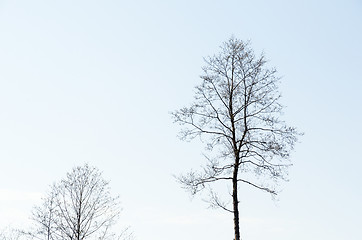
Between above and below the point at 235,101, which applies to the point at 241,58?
above

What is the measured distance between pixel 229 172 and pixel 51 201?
15.2 meters

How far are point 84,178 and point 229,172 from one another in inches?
520

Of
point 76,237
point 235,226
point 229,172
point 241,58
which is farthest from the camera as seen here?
point 76,237

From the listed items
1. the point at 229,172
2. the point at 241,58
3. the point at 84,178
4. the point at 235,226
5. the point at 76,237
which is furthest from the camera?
the point at 84,178

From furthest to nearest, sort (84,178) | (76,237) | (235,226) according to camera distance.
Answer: (84,178) < (76,237) < (235,226)

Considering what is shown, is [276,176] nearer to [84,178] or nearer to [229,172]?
[229,172]

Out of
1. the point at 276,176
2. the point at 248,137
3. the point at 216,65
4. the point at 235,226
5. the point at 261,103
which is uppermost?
the point at 216,65

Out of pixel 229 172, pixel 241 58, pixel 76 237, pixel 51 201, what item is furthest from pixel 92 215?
pixel 241 58

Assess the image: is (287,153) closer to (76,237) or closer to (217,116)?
(217,116)

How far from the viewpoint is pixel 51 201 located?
87.3ft

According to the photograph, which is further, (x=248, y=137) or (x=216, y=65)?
(x=216, y=65)

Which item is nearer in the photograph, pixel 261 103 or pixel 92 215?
pixel 261 103

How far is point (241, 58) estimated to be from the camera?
1684 cm

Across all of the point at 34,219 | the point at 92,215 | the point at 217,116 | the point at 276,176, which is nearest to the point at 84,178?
the point at 92,215
